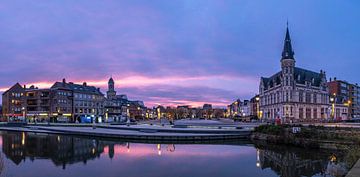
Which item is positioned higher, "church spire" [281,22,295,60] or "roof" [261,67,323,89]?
"church spire" [281,22,295,60]

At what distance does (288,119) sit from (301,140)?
197 ft

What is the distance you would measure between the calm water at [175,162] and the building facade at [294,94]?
64330 millimetres

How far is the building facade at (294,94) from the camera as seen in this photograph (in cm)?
10581

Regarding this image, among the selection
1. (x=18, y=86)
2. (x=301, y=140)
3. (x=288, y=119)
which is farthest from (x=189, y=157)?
A: (x=18, y=86)

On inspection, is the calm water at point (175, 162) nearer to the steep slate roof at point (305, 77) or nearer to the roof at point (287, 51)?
the roof at point (287, 51)

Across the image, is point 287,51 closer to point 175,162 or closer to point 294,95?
point 294,95

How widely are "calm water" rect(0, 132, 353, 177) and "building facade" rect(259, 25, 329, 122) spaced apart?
211 feet

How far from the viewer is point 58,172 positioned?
28.1 meters

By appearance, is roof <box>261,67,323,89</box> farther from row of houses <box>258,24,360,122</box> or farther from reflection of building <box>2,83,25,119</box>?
reflection of building <box>2,83,25,119</box>

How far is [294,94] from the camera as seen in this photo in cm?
10600

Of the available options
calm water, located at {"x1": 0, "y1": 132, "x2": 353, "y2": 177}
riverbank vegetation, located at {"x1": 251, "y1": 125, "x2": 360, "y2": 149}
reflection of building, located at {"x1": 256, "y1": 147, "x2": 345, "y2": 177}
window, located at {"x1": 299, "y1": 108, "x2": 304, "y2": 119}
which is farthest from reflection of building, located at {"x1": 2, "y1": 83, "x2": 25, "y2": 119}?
reflection of building, located at {"x1": 256, "y1": 147, "x2": 345, "y2": 177}

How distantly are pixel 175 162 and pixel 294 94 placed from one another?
81.9 m

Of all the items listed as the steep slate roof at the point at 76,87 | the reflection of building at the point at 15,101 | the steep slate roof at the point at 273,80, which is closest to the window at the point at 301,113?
the steep slate roof at the point at 273,80

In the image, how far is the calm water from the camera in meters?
27.9
